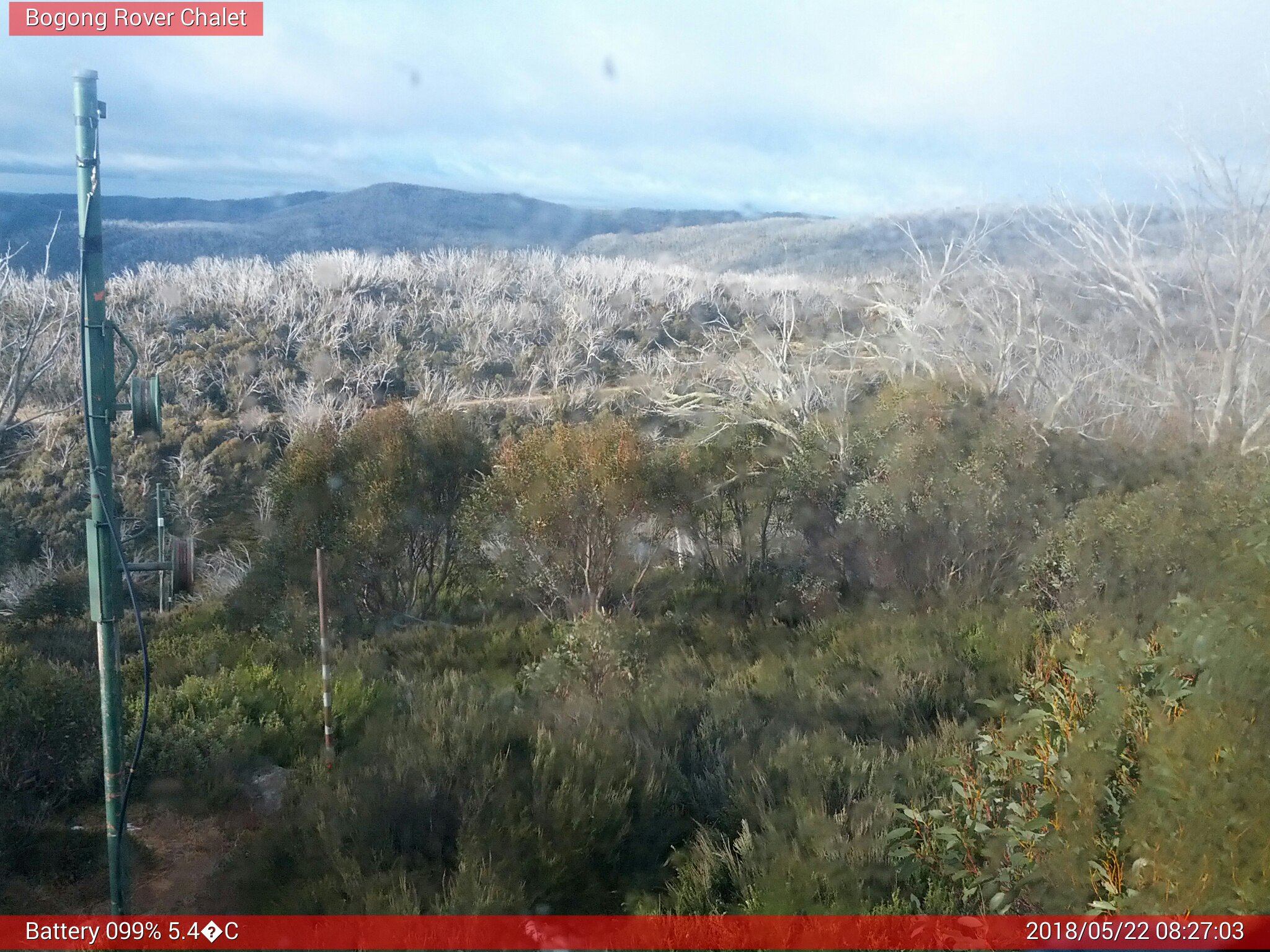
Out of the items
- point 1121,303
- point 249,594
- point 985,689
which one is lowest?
point 249,594

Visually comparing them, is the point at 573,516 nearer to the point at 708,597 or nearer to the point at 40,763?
the point at 708,597

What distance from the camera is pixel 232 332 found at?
25.2m

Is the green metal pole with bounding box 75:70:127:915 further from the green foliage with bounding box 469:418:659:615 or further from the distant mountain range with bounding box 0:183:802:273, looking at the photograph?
the distant mountain range with bounding box 0:183:802:273

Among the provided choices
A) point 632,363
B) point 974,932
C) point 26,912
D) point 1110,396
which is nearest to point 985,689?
point 974,932

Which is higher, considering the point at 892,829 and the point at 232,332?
the point at 232,332

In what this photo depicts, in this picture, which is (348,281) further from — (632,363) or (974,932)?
(974,932)

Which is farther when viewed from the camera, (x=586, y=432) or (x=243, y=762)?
(x=586, y=432)

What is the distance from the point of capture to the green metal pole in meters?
3.38

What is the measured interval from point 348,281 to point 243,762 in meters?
21.7

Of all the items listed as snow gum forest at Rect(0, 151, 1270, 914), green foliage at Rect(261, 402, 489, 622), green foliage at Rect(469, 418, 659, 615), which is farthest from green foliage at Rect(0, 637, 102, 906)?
green foliage at Rect(469, 418, 659, 615)

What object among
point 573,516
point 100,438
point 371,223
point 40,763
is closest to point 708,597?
point 573,516

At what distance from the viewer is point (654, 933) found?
3.31 metres

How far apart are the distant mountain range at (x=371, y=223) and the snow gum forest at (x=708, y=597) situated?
0.94m

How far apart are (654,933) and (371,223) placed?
76.7 ft
